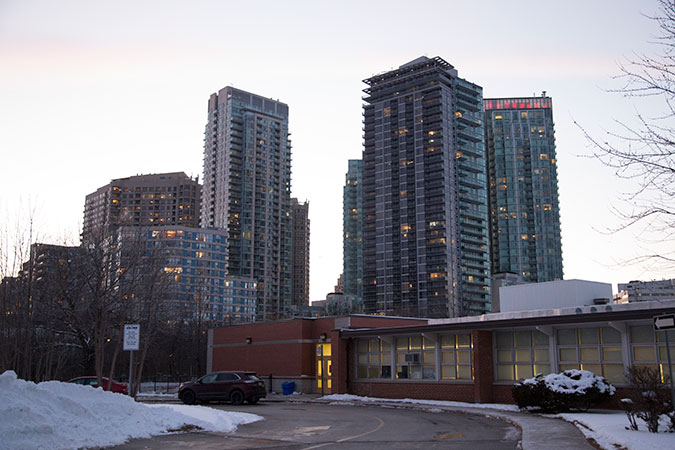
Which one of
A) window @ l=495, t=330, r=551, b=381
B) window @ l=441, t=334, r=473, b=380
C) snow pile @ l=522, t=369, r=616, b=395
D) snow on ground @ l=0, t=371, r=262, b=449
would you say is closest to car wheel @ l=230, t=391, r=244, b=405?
window @ l=441, t=334, r=473, b=380

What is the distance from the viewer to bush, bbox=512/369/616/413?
75.6 ft

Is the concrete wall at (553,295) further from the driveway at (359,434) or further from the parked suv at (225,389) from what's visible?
the parked suv at (225,389)

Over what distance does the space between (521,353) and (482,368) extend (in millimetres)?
1884

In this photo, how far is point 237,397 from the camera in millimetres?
31062

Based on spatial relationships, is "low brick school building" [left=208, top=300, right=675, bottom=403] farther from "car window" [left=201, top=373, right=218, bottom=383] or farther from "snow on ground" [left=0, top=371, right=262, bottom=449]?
"snow on ground" [left=0, top=371, right=262, bottom=449]

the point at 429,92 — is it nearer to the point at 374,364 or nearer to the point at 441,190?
the point at 441,190

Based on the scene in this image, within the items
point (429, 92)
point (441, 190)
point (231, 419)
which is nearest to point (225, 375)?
point (231, 419)

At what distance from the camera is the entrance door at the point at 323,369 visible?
127ft

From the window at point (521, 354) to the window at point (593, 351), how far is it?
2.74ft

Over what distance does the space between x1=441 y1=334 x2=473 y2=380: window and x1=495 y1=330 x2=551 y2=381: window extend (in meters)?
1.60

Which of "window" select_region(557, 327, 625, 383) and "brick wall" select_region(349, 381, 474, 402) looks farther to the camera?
"brick wall" select_region(349, 381, 474, 402)

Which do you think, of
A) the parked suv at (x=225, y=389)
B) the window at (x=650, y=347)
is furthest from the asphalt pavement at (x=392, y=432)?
the parked suv at (x=225, y=389)

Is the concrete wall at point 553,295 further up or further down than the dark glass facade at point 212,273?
further down

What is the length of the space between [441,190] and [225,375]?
148859 mm
